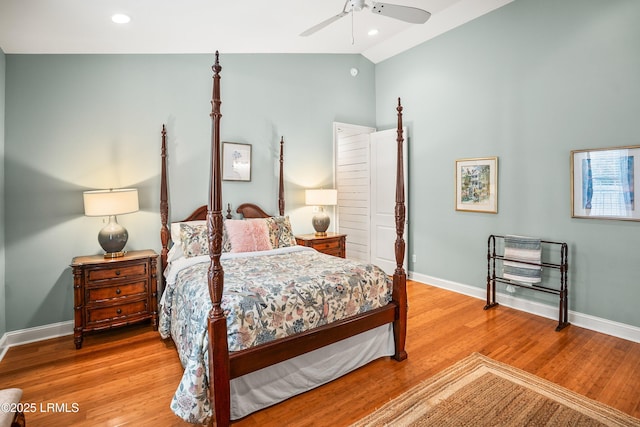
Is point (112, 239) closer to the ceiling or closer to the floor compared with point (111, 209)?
closer to the floor

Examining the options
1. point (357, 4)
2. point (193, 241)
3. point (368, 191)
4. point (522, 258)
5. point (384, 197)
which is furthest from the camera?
point (368, 191)

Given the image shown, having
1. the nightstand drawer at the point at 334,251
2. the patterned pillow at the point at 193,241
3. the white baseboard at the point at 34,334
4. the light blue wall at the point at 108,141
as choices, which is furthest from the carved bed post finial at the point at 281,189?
the white baseboard at the point at 34,334

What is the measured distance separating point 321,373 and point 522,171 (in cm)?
320

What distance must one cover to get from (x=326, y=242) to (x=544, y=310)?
2636 mm

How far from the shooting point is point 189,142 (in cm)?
397

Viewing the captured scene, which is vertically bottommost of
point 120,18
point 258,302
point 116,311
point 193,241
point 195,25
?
point 116,311

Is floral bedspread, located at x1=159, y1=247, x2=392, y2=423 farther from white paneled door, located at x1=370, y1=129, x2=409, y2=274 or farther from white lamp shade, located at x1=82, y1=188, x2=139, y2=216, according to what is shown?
white paneled door, located at x1=370, y1=129, x2=409, y2=274

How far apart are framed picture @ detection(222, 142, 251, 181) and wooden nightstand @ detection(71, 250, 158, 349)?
4.48 ft

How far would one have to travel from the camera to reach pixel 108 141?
3508mm

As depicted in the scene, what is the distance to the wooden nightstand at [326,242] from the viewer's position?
4492mm

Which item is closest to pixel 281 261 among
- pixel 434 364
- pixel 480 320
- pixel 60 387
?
pixel 434 364

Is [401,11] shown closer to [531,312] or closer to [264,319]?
[264,319]

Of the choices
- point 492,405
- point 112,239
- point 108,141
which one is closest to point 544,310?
point 492,405

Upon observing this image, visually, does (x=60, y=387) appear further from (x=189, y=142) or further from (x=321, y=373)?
(x=189, y=142)
